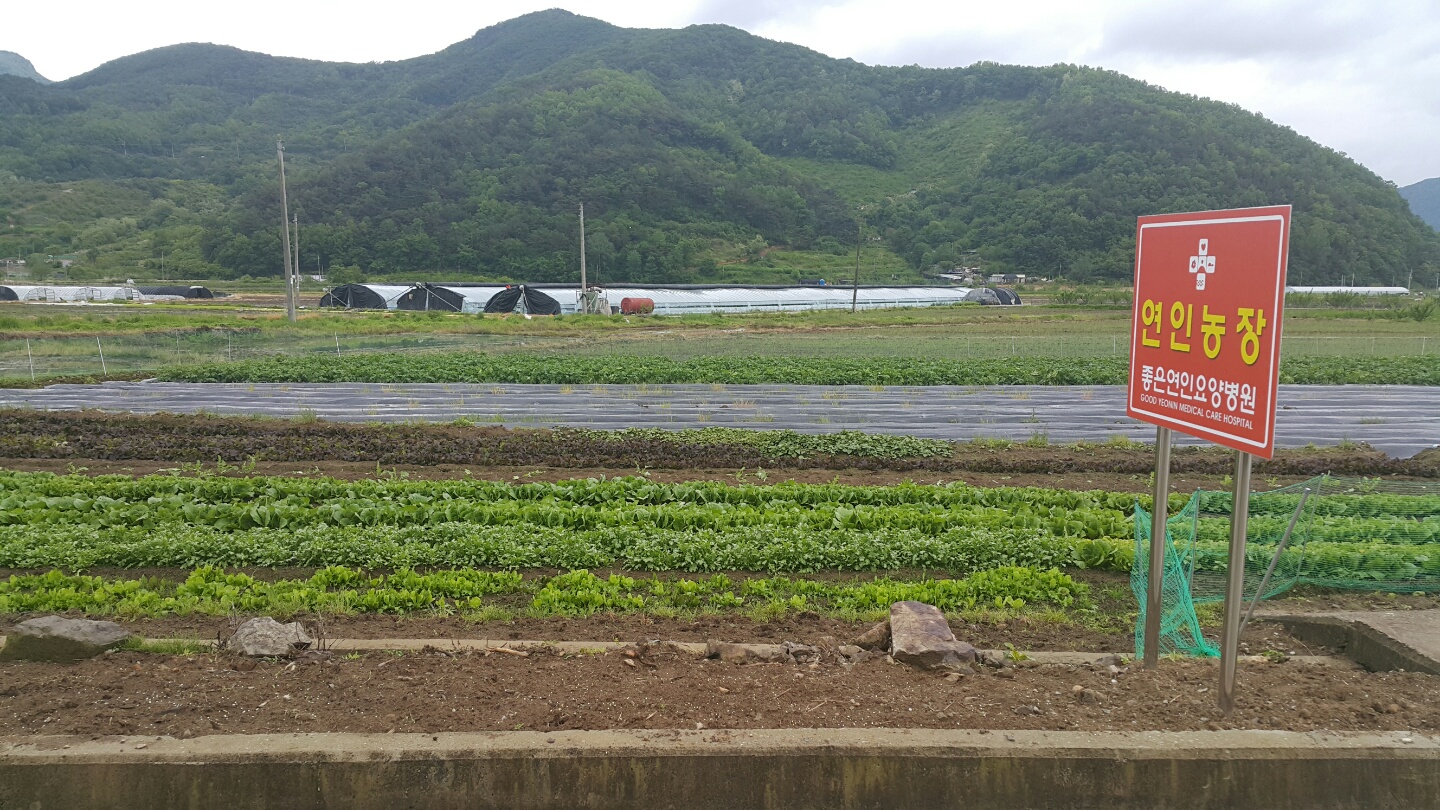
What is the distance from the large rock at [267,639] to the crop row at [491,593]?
968mm

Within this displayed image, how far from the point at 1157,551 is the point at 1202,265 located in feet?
5.51

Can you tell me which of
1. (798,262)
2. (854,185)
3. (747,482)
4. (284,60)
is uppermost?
(284,60)

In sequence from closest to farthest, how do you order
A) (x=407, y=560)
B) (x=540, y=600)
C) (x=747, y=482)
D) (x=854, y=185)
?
1. (x=540, y=600)
2. (x=407, y=560)
3. (x=747, y=482)
4. (x=854, y=185)

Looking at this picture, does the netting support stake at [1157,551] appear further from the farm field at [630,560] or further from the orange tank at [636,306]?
the orange tank at [636,306]

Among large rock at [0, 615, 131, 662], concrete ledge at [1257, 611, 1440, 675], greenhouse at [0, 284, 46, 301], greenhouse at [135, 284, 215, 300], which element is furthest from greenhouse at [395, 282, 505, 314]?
concrete ledge at [1257, 611, 1440, 675]

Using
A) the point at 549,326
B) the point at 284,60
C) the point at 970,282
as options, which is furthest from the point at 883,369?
the point at 284,60

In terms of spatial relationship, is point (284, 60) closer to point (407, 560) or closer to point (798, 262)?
point (798, 262)

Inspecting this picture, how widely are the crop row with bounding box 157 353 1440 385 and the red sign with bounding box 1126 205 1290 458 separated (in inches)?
695

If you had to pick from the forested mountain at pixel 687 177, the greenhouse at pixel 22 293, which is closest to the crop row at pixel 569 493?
the greenhouse at pixel 22 293

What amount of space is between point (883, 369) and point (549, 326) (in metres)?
24.0

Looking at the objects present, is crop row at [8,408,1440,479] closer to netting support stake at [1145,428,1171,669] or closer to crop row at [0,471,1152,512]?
crop row at [0,471,1152,512]

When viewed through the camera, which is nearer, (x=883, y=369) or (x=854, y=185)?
(x=883, y=369)

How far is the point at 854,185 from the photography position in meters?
121

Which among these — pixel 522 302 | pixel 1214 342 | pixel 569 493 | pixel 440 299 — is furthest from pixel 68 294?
pixel 1214 342
